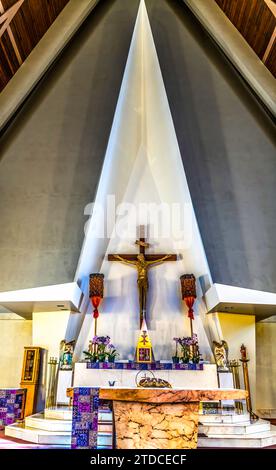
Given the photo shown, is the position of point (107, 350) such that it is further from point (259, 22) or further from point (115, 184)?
point (259, 22)

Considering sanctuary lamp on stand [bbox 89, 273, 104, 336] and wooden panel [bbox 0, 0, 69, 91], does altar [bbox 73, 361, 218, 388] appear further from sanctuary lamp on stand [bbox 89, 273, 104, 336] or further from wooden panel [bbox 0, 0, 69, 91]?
wooden panel [bbox 0, 0, 69, 91]

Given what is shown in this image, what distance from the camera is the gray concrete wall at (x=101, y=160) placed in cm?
631

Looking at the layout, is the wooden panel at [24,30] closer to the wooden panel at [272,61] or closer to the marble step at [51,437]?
the wooden panel at [272,61]

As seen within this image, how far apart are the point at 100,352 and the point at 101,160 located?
11.3ft

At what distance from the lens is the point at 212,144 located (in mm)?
6863

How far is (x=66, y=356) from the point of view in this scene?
17.7 feet

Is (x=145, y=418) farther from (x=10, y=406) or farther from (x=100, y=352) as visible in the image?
(x=10, y=406)

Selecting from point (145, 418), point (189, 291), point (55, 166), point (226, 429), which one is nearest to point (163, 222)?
point (189, 291)

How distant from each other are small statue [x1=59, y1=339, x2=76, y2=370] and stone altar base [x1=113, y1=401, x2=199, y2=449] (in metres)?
2.78

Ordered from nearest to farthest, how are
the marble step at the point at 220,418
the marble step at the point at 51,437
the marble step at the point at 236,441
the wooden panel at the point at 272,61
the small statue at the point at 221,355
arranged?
1. the marble step at the point at 51,437
2. the marble step at the point at 236,441
3. the marble step at the point at 220,418
4. the small statue at the point at 221,355
5. the wooden panel at the point at 272,61

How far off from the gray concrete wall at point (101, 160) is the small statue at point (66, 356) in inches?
46.4

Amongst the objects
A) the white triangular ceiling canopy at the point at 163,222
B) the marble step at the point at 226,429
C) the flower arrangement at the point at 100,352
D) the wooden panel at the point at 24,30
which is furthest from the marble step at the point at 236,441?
the wooden panel at the point at 24,30
